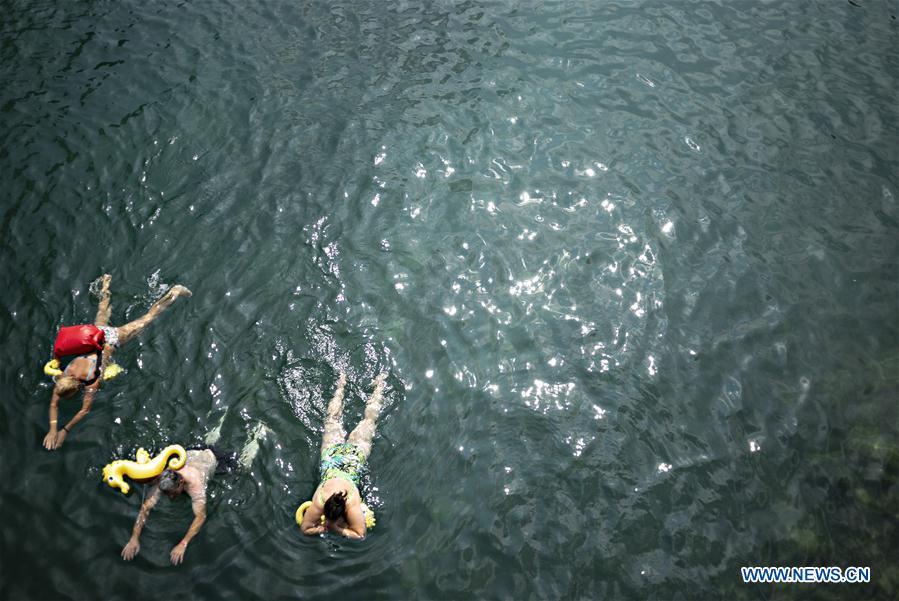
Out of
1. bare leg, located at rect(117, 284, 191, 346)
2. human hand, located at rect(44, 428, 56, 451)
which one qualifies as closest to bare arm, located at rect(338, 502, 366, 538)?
human hand, located at rect(44, 428, 56, 451)

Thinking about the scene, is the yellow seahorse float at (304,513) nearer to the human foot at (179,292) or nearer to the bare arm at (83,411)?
the bare arm at (83,411)

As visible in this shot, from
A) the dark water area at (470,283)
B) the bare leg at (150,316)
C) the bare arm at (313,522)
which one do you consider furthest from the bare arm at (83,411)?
the bare arm at (313,522)

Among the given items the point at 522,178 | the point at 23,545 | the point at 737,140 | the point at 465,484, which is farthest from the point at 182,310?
the point at 737,140

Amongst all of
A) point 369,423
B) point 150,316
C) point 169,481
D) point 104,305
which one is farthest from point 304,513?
point 104,305

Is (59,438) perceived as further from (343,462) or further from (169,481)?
(343,462)

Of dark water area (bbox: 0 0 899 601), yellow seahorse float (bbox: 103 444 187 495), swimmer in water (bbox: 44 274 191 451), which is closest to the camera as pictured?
yellow seahorse float (bbox: 103 444 187 495)

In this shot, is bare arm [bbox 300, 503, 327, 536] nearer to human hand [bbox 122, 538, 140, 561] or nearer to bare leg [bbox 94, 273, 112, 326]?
human hand [bbox 122, 538, 140, 561]

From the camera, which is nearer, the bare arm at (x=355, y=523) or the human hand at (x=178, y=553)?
the human hand at (x=178, y=553)
